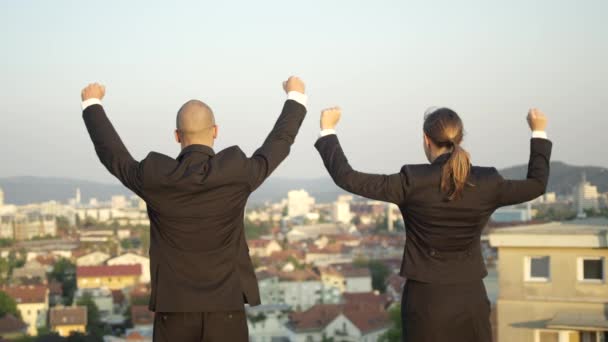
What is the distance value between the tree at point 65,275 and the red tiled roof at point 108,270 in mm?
1202

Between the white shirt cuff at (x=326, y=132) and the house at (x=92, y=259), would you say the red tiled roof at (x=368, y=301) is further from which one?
the white shirt cuff at (x=326, y=132)

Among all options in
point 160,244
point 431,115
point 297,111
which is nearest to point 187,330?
point 160,244

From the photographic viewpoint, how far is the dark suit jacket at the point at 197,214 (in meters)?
2.61

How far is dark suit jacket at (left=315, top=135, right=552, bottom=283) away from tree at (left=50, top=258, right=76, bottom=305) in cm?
6707

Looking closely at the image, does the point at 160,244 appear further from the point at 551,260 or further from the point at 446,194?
the point at 551,260

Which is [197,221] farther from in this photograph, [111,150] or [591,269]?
[591,269]

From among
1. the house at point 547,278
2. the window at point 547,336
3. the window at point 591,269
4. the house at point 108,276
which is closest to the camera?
the window at point 547,336

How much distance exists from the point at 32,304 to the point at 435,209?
57.6m

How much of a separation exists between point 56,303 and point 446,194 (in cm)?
6334

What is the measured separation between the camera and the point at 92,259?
277 feet

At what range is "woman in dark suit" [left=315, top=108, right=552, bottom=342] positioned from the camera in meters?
2.77

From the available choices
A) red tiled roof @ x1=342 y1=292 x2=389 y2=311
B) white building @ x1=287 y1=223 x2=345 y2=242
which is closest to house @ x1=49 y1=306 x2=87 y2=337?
red tiled roof @ x1=342 y1=292 x2=389 y2=311

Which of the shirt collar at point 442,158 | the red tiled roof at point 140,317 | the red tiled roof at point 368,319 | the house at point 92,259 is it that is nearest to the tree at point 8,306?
the red tiled roof at point 140,317

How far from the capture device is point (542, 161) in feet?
A: 9.81
